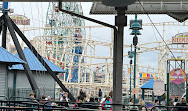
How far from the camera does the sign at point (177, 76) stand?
1828cm

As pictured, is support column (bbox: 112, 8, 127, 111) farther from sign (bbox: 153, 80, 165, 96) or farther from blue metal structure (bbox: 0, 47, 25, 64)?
blue metal structure (bbox: 0, 47, 25, 64)

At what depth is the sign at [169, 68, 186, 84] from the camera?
18.3 meters

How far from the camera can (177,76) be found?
59.9 feet

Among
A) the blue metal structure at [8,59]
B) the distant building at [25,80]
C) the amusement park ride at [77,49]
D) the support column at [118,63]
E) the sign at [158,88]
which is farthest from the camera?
the amusement park ride at [77,49]

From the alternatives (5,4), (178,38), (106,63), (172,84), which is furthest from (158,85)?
(106,63)

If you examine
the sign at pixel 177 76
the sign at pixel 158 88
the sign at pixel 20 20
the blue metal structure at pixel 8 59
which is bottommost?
the sign at pixel 158 88

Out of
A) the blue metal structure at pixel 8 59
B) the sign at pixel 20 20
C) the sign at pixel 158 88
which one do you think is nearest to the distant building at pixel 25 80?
the blue metal structure at pixel 8 59

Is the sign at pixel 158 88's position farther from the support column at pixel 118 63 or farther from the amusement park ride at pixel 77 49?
the amusement park ride at pixel 77 49

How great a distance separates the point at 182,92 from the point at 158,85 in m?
1.32

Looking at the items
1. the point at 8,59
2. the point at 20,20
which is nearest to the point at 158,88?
the point at 8,59

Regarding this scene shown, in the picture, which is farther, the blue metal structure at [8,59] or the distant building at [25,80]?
the distant building at [25,80]

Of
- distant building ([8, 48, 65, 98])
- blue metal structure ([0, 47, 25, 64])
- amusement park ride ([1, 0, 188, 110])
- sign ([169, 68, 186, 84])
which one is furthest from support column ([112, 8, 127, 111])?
amusement park ride ([1, 0, 188, 110])

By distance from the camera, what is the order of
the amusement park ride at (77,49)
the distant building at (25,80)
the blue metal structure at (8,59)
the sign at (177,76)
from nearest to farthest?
1. the sign at (177,76)
2. the blue metal structure at (8,59)
3. the distant building at (25,80)
4. the amusement park ride at (77,49)

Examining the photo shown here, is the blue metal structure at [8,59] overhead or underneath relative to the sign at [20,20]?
underneath
